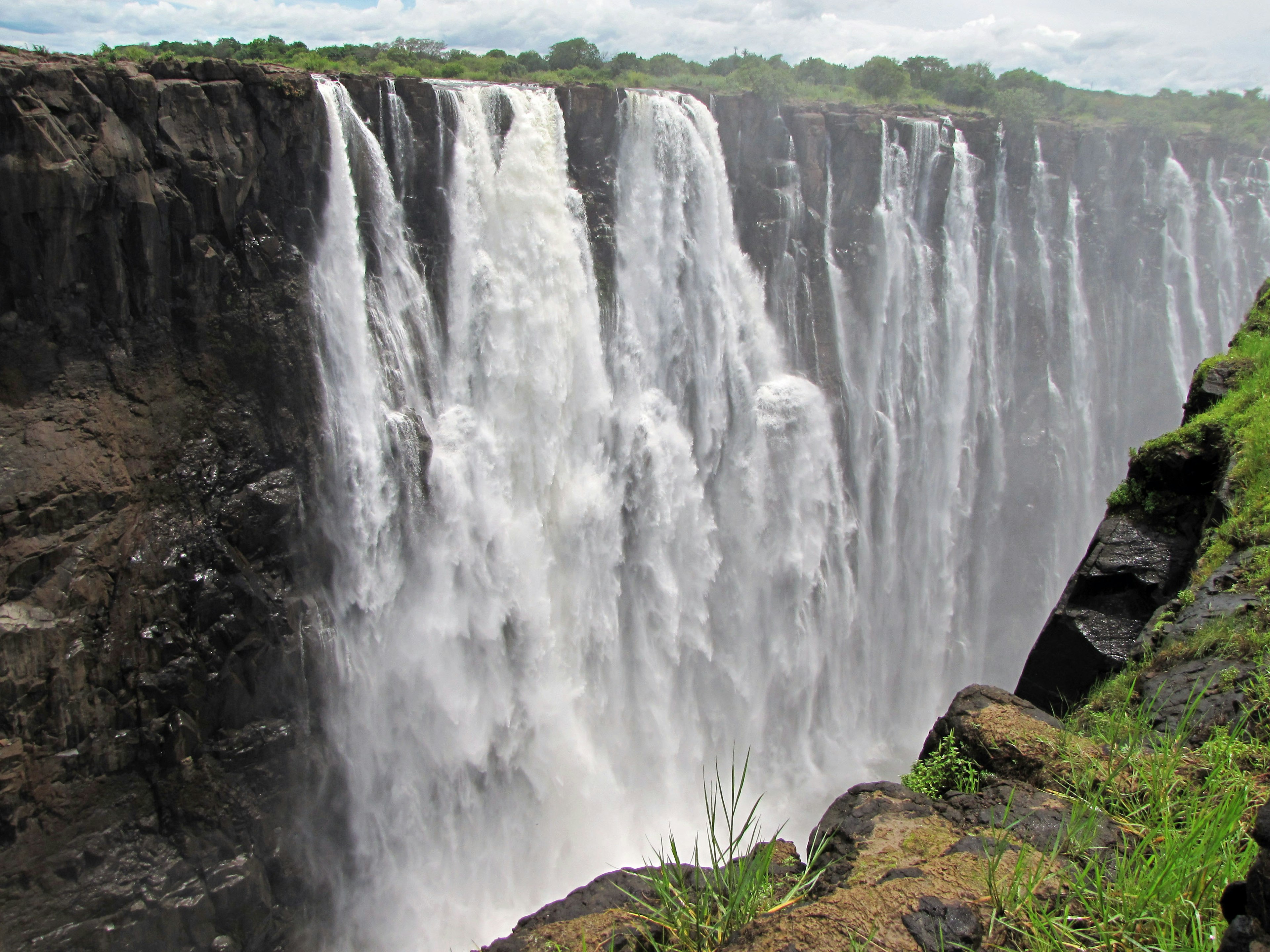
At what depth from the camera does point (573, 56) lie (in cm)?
2683

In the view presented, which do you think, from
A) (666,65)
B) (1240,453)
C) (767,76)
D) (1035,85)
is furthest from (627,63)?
(1240,453)

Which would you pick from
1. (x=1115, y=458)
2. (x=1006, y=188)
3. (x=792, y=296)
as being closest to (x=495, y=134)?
(x=792, y=296)

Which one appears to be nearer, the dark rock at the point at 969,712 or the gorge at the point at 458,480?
the dark rock at the point at 969,712

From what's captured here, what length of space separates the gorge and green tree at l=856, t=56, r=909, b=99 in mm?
5336

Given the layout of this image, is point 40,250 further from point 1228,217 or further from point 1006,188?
point 1228,217

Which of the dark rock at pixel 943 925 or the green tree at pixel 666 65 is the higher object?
the green tree at pixel 666 65

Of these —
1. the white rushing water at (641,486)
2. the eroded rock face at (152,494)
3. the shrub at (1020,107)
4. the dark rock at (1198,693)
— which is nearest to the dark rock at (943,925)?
the dark rock at (1198,693)

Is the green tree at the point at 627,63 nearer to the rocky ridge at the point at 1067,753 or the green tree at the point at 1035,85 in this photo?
the green tree at the point at 1035,85

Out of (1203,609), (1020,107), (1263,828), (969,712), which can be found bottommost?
(969,712)

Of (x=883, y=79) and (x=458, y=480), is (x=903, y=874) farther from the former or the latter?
(x=883, y=79)

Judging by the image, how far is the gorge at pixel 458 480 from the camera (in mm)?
10984

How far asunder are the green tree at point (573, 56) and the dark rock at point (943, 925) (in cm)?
2739

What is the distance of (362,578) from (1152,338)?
24239 mm

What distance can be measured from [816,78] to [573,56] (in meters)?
8.13
